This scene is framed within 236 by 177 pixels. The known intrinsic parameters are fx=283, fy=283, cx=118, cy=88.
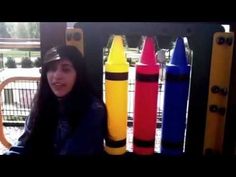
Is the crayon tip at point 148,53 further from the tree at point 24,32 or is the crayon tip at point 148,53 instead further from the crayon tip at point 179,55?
the tree at point 24,32

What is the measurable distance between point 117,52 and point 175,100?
32 centimetres

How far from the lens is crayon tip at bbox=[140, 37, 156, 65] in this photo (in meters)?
1.19

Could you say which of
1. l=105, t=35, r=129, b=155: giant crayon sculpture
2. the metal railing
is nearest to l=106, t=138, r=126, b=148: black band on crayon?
l=105, t=35, r=129, b=155: giant crayon sculpture

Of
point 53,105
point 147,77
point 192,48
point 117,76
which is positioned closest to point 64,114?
point 53,105

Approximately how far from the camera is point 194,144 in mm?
1433

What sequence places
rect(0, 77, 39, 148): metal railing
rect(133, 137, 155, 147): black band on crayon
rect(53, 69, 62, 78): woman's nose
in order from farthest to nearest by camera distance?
rect(0, 77, 39, 148): metal railing < rect(133, 137, 155, 147): black band on crayon < rect(53, 69, 62, 78): woman's nose

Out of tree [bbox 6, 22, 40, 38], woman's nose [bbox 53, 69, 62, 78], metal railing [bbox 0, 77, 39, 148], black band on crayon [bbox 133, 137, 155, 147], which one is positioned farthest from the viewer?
metal railing [bbox 0, 77, 39, 148]

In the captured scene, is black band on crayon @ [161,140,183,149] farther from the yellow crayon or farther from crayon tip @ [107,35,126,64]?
crayon tip @ [107,35,126,64]

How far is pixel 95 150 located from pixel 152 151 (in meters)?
0.26

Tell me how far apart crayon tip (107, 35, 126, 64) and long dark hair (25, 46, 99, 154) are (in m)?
0.12

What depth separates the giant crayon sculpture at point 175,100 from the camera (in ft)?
3.83

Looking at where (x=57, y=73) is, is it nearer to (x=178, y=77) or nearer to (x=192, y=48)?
(x=178, y=77)
